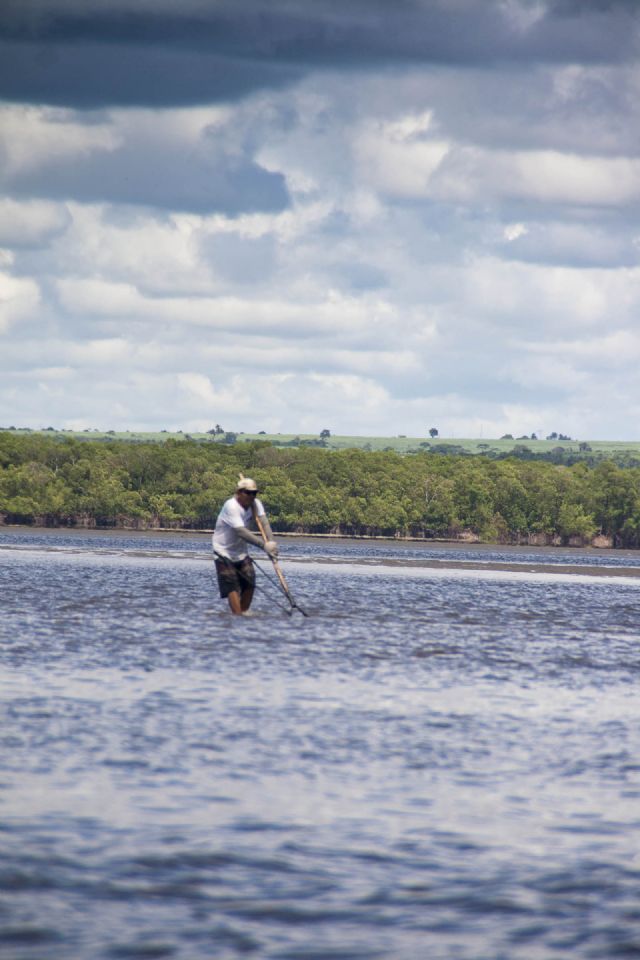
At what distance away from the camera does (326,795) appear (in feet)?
47.8

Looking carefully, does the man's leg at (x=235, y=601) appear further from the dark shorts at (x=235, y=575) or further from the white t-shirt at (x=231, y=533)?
the white t-shirt at (x=231, y=533)

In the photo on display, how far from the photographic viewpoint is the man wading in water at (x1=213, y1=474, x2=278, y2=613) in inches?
1305

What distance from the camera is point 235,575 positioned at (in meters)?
34.8

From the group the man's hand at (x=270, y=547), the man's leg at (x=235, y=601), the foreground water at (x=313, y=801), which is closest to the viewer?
the foreground water at (x=313, y=801)

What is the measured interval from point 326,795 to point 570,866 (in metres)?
2.89

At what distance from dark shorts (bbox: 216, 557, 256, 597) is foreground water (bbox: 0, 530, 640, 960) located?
4.42 metres

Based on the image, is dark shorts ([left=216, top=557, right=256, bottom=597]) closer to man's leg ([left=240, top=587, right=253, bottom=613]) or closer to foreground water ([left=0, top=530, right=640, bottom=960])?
man's leg ([left=240, top=587, right=253, bottom=613])

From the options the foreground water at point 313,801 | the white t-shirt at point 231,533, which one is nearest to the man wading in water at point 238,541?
the white t-shirt at point 231,533

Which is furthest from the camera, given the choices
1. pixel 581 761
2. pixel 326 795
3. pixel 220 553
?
pixel 220 553

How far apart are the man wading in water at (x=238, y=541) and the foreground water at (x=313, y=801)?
3.70 m

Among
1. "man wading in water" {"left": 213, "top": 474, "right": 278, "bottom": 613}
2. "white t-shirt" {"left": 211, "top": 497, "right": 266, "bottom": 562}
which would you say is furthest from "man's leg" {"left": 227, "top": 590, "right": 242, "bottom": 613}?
"white t-shirt" {"left": 211, "top": 497, "right": 266, "bottom": 562}

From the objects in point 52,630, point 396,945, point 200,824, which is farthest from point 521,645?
point 396,945

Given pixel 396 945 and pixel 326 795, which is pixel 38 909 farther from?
pixel 326 795

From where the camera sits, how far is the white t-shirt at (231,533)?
33219mm
